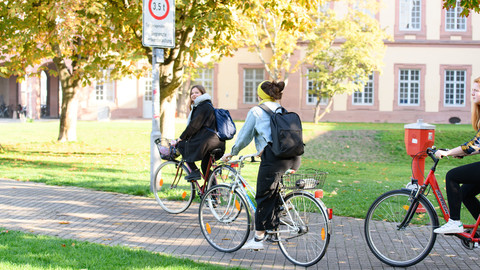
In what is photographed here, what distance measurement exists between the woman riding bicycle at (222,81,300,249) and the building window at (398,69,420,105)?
3327 cm

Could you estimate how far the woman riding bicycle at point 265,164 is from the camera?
5398 millimetres

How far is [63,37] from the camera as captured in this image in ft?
42.6

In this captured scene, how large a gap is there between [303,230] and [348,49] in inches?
1025

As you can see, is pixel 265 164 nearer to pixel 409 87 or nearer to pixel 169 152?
pixel 169 152

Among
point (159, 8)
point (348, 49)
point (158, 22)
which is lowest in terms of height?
point (158, 22)

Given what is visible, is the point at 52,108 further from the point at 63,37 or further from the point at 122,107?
the point at 63,37

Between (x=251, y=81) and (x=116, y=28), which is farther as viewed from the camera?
(x=251, y=81)

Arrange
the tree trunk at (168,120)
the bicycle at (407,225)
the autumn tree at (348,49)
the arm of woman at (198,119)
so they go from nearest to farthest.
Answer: the bicycle at (407,225) → the arm of woman at (198,119) → the tree trunk at (168,120) → the autumn tree at (348,49)

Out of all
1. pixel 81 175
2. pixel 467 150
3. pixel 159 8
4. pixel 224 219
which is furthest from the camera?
pixel 81 175

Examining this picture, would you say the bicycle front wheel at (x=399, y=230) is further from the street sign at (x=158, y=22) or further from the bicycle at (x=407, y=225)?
the street sign at (x=158, y=22)

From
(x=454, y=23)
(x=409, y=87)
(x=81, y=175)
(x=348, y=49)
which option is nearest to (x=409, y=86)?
(x=409, y=87)

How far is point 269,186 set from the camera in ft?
17.7

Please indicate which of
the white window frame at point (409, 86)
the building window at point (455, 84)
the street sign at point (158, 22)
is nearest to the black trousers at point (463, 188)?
the street sign at point (158, 22)

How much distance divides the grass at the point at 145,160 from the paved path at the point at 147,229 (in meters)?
0.49
